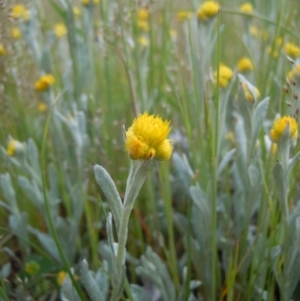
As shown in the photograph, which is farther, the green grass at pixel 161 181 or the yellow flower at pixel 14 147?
the yellow flower at pixel 14 147

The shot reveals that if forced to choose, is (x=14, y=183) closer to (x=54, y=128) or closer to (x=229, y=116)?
(x=54, y=128)

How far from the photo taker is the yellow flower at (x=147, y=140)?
22.7 inches

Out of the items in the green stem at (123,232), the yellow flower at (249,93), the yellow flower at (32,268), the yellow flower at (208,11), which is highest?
the yellow flower at (208,11)

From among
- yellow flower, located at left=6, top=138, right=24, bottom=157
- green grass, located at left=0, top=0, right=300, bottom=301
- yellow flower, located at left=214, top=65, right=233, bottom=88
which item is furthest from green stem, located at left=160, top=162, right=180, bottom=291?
yellow flower, located at left=6, top=138, right=24, bottom=157

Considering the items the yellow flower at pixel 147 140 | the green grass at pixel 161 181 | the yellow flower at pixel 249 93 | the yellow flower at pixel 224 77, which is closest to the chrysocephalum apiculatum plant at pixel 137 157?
the yellow flower at pixel 147 140

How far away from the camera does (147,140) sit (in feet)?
1.92

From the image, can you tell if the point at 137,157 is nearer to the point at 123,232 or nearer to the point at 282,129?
the point at 123,232

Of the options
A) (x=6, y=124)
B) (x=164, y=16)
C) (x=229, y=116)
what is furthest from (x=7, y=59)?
(x=229, y=116)

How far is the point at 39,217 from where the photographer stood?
123 cm

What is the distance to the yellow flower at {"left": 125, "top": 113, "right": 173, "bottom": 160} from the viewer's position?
0.58m

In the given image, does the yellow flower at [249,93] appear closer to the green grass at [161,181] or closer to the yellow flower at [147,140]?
the green grass at [161,181]

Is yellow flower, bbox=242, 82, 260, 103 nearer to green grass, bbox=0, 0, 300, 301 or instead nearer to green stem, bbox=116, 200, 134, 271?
green grass, bbox=0, 0, 300, 301

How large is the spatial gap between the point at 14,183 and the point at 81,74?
0.33 metres

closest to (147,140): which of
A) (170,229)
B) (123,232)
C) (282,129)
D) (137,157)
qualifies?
(137,157)
